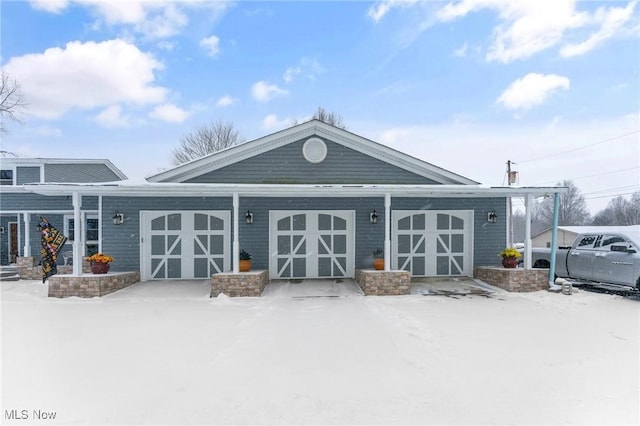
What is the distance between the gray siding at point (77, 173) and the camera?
593 inches

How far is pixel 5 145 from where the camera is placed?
19.0 metres

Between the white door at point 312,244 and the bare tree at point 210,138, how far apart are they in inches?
797

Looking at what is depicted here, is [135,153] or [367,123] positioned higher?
[367,123]

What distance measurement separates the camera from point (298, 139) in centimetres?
1041

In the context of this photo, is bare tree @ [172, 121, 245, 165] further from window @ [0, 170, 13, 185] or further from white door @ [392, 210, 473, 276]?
white door @ [392, 210, 473, 276]

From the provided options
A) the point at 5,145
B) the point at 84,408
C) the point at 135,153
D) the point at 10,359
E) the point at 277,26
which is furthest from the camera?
the point at 135,153

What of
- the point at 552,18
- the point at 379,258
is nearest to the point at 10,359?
the point at 379,258

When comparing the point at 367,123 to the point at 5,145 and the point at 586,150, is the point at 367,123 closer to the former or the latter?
the point at 5,145

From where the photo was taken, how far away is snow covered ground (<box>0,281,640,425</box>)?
3205mm

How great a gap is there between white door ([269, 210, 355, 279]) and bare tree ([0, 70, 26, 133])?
1854 cm

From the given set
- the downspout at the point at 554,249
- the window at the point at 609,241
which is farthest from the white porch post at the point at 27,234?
the window at the point at 609,241

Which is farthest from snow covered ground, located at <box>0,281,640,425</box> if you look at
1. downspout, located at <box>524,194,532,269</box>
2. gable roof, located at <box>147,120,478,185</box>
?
gable roof, located at <box>147,120,478,185</box>

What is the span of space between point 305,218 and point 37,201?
1121 cm

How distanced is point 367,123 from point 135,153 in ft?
56.0
